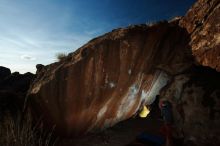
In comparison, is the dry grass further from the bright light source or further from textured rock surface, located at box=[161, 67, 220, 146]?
textured rock surface, located at box=[161, 67, 220, 146]

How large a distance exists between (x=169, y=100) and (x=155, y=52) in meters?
1.73

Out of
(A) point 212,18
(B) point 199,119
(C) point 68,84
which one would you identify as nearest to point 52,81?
(C) point 68,84

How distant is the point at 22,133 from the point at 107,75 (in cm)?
279

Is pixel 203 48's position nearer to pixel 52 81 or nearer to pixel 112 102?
pixel 112 102

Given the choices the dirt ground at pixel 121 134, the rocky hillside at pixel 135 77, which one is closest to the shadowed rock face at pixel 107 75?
the rocky hillside at pixel 135 77

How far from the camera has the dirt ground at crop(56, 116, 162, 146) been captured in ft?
27.1

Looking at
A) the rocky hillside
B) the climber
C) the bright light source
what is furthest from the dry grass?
the bright light source

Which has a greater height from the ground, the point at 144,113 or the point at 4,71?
the point at 4,71

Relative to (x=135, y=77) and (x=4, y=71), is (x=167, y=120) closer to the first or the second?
(x=135, y=77)

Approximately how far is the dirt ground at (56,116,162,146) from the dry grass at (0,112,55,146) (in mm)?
610

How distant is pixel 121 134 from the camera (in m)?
8.83

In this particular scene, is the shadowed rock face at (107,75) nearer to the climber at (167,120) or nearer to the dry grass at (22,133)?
the dry grass at (22,133)

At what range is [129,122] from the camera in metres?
9.51

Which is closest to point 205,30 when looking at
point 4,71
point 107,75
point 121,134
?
point 107,75
